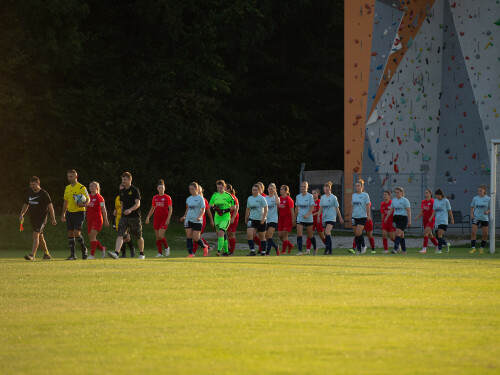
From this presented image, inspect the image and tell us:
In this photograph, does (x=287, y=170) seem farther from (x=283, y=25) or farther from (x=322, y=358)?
(x=322, y=358)

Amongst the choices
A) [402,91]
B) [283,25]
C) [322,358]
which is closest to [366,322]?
[322,358]

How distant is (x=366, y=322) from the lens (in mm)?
9234

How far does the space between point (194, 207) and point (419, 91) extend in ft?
58.6

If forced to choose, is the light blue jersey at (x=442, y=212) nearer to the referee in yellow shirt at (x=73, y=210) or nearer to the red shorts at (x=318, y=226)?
the red shorts at (x=318, y=226)

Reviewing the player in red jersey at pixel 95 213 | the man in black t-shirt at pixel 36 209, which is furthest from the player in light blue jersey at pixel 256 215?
the man in black t-shirt at pixel 36 209

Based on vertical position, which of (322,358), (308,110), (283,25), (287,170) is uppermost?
(283,25)

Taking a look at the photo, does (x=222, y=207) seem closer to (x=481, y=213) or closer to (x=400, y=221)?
(x=400, y=221)

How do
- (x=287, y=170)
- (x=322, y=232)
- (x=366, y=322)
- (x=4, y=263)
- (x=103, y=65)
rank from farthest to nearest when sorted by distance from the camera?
1. (x=287, y=170)
2. (x=103, y=65)
3. (x=322, y=232)
4. (x=4, y=263)
5. (x=366, y=322)

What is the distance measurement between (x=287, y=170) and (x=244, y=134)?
366 cm

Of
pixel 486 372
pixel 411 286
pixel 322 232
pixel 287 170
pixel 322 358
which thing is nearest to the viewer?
pixel 486 372

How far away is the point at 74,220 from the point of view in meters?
21.6

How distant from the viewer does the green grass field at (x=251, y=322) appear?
281 inches

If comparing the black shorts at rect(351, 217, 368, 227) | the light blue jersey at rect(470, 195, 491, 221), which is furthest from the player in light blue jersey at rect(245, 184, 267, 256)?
the light blue jersey at rect(470, 195, 491, 221)

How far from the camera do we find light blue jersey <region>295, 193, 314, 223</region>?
24.8 meters
